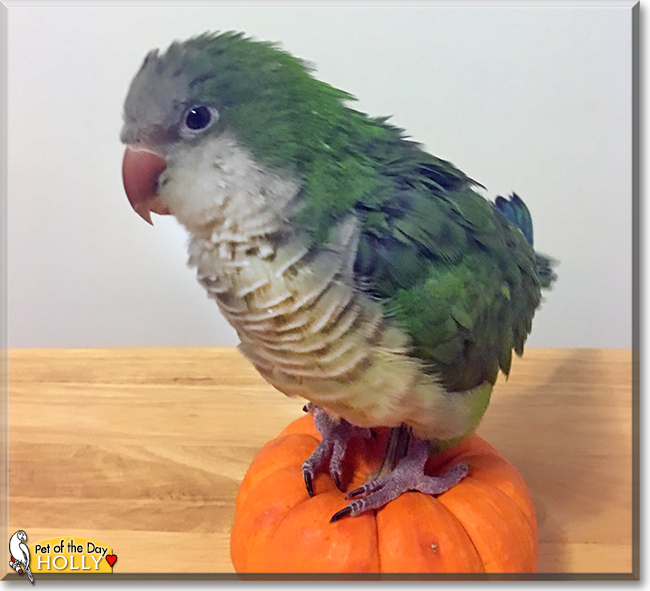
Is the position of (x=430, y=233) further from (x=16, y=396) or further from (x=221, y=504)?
(x=16, y=396)

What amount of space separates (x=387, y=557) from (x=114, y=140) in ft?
1.58

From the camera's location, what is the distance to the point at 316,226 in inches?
17.2

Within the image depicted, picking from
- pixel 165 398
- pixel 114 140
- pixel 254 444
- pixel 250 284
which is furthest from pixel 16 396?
pixel 250 284

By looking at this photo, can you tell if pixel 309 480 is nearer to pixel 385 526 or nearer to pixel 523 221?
pixel 385 526

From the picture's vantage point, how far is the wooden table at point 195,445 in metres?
0.67

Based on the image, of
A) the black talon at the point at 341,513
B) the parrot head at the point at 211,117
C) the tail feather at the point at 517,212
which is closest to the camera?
the parrot head at the point at 211,117

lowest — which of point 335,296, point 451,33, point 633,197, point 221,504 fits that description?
point 221,504

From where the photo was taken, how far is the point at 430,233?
464 millimetres

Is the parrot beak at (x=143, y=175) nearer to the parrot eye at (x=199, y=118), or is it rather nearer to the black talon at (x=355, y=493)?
the parrot eye at (x=199, y=118)

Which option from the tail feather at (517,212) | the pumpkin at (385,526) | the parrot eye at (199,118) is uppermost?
the parrot eye at (199,118)

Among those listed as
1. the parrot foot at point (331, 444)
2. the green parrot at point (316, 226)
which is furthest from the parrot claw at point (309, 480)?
the green parrot at point (316, 226)

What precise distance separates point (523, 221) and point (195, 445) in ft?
1.82

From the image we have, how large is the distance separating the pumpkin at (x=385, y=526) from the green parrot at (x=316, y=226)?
0.36 feet

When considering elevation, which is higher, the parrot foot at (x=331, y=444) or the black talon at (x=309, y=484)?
the parrot foot at (x=331, y=444)
